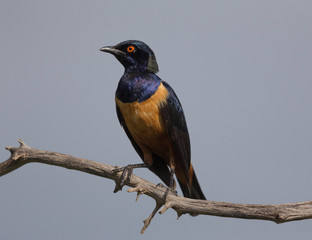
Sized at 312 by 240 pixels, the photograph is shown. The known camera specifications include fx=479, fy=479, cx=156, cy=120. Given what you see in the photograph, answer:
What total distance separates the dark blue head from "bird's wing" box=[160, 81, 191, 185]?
1.03ft

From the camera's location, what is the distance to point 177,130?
563 centimetres

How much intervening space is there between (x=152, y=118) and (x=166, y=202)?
40.4 inches

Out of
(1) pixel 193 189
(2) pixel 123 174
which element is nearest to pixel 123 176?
(2) pixel 123 174

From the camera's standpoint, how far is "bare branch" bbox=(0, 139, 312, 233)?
476 centimetres

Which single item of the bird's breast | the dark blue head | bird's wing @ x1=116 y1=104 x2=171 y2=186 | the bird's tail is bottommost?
the bird's tail

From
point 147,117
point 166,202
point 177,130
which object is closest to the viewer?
point 166,202

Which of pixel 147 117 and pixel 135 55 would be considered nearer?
pixel 147 117

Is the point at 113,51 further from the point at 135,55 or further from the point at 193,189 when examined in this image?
the point at 193,189

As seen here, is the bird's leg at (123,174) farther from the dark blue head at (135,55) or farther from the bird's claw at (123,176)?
the dark blue head at (135,55)

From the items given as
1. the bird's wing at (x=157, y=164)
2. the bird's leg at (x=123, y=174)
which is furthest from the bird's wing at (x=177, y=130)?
the bird's leg at (x=123, y=174)

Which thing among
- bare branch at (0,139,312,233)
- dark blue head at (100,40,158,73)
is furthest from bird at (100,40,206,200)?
bare branch at (0,139,312,233)

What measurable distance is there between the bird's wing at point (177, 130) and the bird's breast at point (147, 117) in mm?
64

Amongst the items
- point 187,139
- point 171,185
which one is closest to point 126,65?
point 187,139

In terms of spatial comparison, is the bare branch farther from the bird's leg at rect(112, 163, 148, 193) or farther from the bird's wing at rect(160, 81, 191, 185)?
the bird's wing at rect(160, 81, 191, 185)
